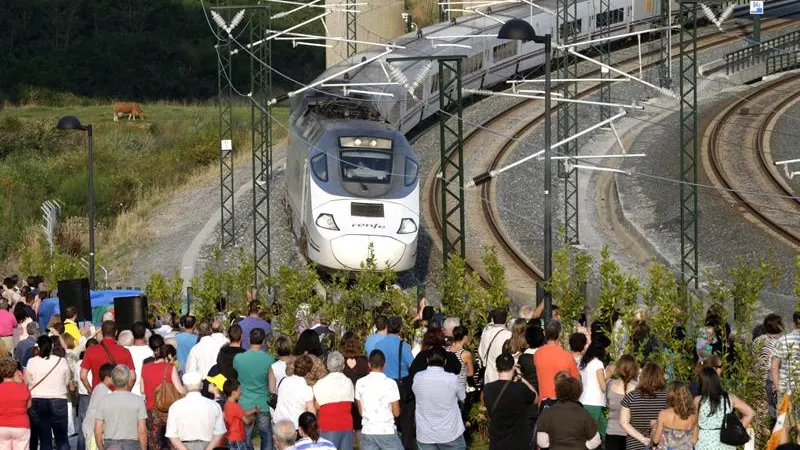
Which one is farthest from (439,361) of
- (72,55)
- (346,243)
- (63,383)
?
(72,55)

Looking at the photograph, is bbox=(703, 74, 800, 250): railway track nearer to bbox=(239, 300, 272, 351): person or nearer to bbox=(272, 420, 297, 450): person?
bbox=(239, 300, 272, 351): person

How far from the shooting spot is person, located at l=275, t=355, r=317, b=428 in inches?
644

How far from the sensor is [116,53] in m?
109

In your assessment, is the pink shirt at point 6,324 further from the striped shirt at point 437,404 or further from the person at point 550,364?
the person at point 550,364

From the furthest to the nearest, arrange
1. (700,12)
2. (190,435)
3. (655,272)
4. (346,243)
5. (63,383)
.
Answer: (700,12), (346,243), (655,272), (63,383), (190,435)

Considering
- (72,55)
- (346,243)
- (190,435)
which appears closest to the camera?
(190,435)

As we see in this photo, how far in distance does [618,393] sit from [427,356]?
2086mm

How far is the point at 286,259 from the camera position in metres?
42.3

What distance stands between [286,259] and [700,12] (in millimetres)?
37240

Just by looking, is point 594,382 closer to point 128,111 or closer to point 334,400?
point 334,400

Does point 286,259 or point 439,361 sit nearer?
point 439,361

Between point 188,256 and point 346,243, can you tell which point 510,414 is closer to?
point 346,243

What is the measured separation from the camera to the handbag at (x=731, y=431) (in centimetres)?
1468

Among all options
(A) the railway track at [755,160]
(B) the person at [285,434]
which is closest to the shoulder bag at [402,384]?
(B) the person at [285,434]
